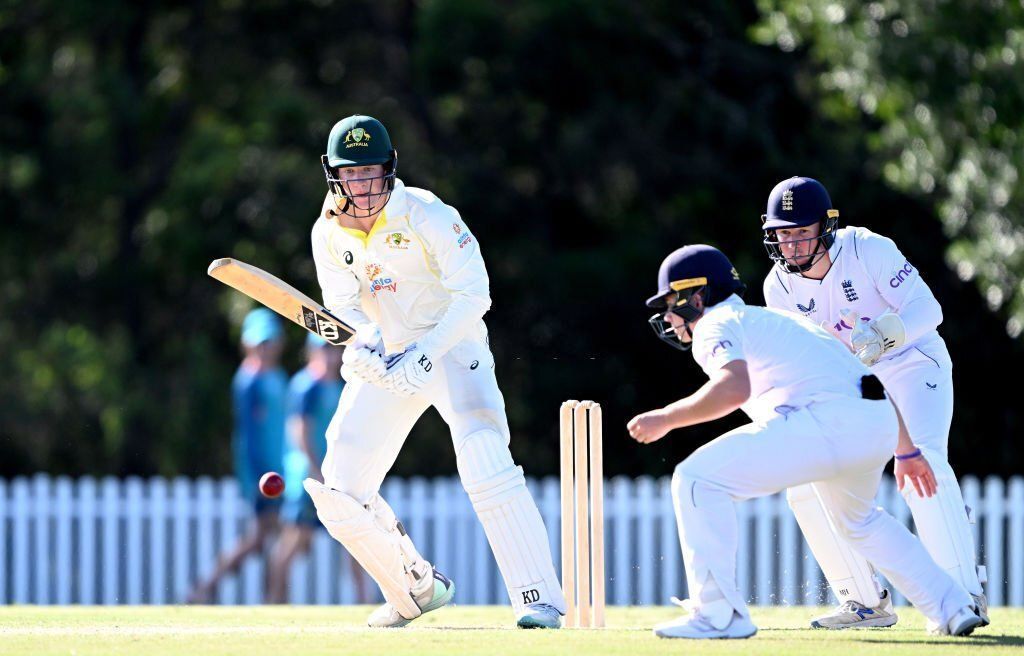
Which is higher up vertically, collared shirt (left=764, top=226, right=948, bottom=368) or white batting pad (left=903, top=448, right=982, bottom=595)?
collared shirt (left=764, top=226, right=948, bottom=368)

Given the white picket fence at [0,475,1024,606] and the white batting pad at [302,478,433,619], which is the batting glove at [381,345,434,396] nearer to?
the white batting pad at [302,478,433,619]

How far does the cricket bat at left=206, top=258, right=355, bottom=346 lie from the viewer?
6055 mm

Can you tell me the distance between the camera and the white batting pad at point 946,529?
5906 millimetres

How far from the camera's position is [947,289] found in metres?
13.5

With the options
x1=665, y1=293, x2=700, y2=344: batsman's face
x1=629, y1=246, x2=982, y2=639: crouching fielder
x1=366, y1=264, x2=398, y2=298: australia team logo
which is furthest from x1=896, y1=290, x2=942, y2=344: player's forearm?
x1=366, y1=264, x2=398, y2=298: australia team logo

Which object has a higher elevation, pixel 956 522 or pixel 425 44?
pixel 425 44

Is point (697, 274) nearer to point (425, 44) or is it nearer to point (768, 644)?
point (768, 644)

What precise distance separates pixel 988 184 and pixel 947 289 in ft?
9.98

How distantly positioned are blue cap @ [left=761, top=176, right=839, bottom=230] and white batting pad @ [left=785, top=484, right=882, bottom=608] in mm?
896

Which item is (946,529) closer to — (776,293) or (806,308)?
(806,308)

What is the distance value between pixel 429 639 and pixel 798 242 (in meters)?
1.86

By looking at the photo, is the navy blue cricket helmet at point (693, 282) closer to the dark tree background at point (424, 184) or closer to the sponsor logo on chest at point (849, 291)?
the sponsor logo on chest at point (849, 291)

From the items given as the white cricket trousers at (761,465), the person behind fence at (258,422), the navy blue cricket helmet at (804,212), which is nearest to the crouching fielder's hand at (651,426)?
the white cricket trousers at (761,465)

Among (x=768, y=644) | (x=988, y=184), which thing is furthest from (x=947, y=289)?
(x=768, y=644)
